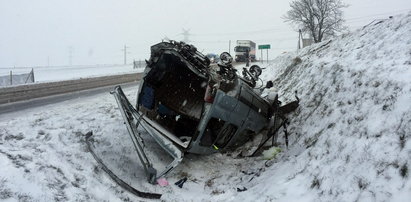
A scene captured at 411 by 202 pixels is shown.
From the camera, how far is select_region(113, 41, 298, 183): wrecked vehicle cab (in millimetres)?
6602

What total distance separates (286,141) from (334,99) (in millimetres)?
1489

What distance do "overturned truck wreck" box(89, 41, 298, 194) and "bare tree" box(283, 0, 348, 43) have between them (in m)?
25.9

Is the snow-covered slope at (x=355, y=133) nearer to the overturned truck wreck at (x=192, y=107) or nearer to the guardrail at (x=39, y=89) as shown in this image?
the overturned truck wreck at (x=192, y=107)

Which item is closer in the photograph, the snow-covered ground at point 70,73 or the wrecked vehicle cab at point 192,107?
the wrecked vehicle cab at point 192,107

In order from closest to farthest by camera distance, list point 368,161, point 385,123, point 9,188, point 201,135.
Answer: point 9,188 → point 368,161 → point 385,123 → point 201,135

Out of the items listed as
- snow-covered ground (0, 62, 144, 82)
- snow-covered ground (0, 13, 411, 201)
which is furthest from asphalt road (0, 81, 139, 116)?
snow-covered ground (0, 62, 144, 82)

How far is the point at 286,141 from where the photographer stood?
784 centimetres

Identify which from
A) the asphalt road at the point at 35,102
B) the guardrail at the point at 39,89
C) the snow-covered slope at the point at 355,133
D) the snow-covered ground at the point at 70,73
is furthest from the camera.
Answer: the snow-covered ground at the point at 70,73

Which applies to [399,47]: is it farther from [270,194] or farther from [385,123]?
[270,194]

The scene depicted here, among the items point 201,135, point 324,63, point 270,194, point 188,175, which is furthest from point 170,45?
point 324,63

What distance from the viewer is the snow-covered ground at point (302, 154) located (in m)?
4.59

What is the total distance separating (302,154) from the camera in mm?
6480

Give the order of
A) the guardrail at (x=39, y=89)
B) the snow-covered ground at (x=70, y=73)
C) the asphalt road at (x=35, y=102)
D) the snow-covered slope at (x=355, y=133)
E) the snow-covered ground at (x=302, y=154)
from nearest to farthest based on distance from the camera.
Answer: the snow-covered slope at (x=355, y=133) < the snow-covered ground at (x=302, y=154) < the asphalt road at (x=35, y=102) < the guardrail at (x=39, y=89) < the snow-covered ground at (x=70, y=73)

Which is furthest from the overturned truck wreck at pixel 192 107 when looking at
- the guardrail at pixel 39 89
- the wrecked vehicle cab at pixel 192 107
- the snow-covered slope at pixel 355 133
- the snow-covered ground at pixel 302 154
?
the guardrail at pixel 39 89
